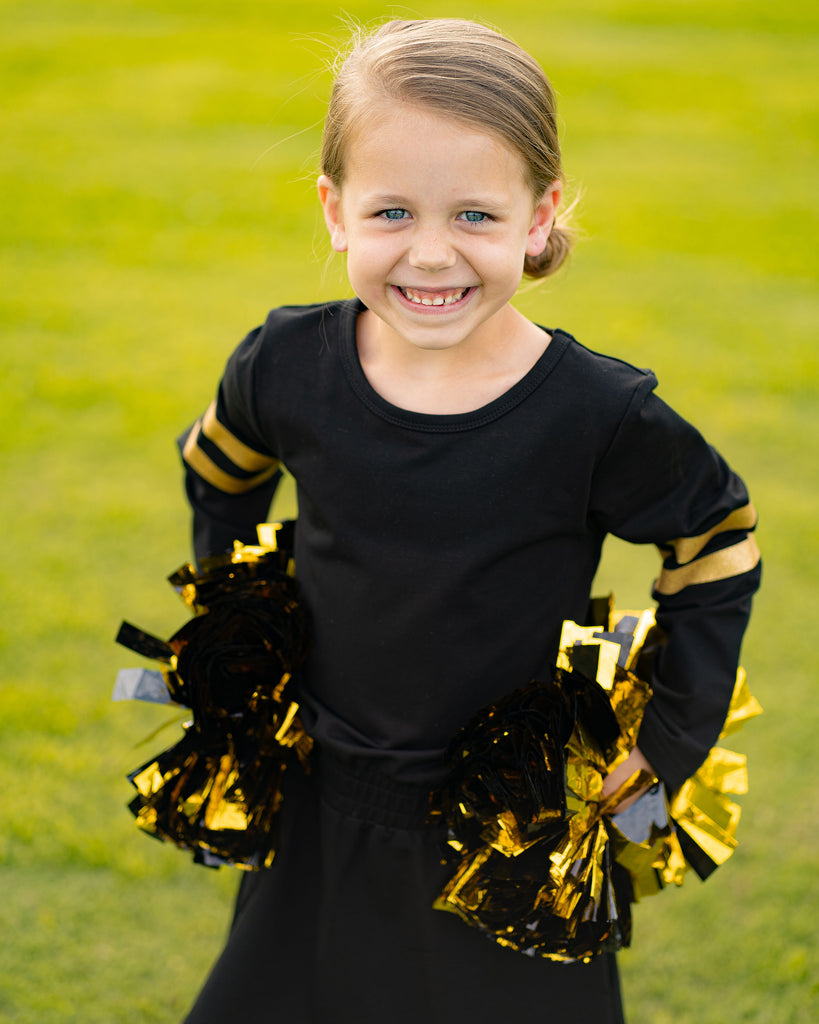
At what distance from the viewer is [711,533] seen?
124cm

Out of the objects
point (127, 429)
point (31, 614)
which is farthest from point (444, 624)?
point (127, 429)

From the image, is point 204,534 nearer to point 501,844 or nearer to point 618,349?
point 501,844

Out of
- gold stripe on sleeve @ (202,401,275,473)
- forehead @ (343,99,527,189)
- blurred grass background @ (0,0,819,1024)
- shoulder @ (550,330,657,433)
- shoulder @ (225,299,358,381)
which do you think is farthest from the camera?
blurred grass background @ (0,0,819,1024)

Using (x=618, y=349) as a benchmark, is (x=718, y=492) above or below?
below

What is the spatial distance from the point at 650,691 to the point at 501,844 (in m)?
0.25

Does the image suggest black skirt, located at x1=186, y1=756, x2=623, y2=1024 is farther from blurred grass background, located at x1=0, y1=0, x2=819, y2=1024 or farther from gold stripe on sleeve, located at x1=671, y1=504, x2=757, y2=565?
blurred grass background, located at x1=0, y1=0, x2=819, y2=1024

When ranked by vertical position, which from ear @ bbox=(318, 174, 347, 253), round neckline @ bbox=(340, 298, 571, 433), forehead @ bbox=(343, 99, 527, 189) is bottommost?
round neckline @ bbox=(340, 298, 571, 433)

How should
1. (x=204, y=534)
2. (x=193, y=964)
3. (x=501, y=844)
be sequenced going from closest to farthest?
(x=501, y=844) → (x=204, y=534) → (x=193, y=964)

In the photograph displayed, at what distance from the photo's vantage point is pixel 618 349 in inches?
169

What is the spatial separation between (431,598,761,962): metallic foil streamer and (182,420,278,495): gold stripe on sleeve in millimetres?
493

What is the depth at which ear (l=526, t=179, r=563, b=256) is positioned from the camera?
1.19 meters

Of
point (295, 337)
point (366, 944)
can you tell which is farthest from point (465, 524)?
point (366, 944)

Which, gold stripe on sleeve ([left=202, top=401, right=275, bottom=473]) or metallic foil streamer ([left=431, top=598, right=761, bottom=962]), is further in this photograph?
gold stripe on sleeve ([left=202, top=401, right=275, bottom=473])

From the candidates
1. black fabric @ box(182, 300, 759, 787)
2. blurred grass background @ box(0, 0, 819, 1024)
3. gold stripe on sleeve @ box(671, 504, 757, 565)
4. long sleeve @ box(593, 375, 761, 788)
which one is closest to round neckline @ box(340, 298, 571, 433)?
black fabric @ box(182, 300, 759, 787)
